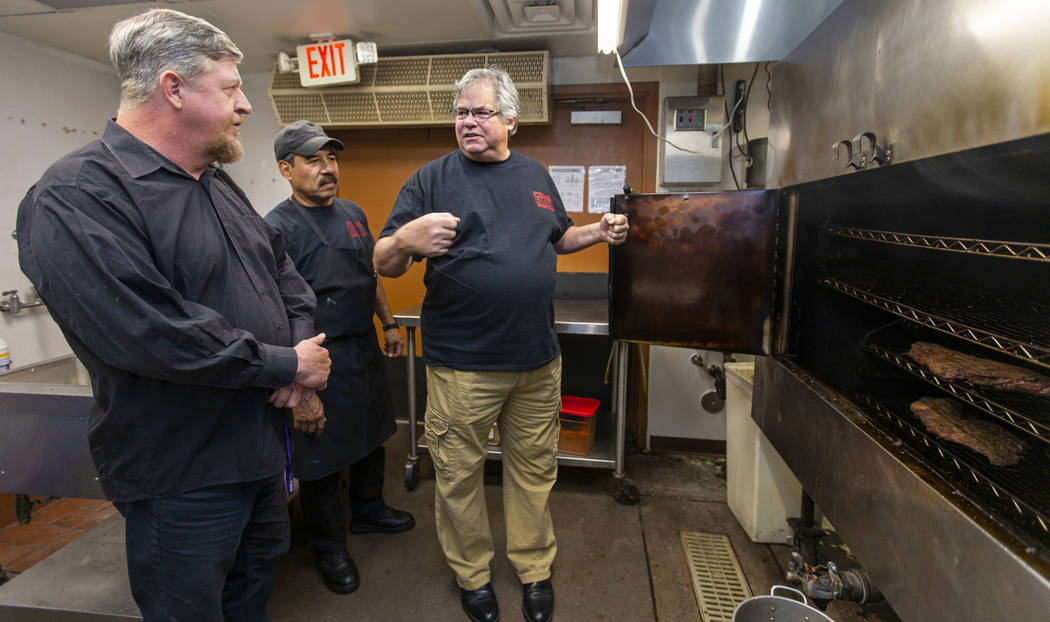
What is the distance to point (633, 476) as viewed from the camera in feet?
9.07

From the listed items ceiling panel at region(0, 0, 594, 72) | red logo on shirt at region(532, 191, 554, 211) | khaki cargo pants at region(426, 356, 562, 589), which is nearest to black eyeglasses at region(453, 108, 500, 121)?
red logo on shirt at region(532, 191, 554, 211)

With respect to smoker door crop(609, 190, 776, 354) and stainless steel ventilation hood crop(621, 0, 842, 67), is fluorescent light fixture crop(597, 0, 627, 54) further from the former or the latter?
smoker door crop(609, 190, 776, 354)

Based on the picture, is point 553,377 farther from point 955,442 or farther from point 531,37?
point 531,37

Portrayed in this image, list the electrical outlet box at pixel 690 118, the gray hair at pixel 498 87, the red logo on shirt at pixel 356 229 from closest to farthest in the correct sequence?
the gray hair at pixel 498 87, the red logo on shirt at pixel 356 229, the electrical outlet box at pixel 690 118

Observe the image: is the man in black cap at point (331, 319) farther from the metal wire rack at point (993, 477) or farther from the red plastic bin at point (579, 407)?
the metal wire rack at point (993, 477)

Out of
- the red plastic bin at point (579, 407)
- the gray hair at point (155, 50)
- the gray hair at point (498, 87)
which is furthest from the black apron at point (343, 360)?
the red plastic bin at point (579, 407)

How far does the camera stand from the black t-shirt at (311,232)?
188cm

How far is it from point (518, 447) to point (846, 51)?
143 centimetres

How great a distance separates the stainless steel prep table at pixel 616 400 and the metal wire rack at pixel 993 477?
121cm

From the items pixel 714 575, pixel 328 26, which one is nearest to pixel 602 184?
pixel 328 26

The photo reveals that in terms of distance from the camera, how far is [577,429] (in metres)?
2.57

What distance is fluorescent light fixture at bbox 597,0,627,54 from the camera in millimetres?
1390

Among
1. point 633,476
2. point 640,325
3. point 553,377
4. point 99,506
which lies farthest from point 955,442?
point 99,506

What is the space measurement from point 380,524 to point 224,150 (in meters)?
1.71
